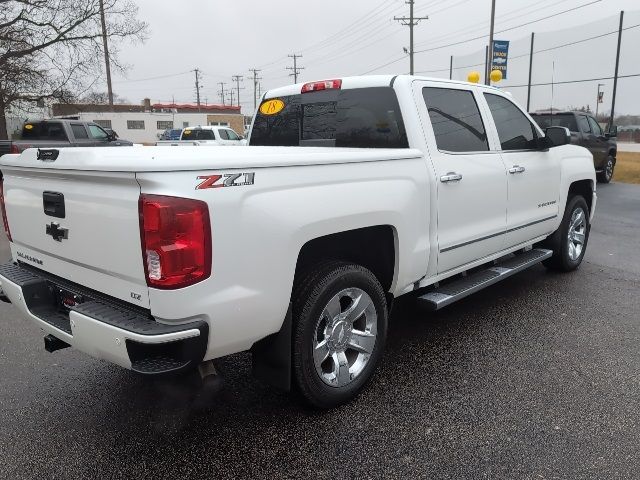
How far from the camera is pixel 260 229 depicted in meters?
2.40

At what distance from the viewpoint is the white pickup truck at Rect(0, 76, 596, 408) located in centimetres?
225

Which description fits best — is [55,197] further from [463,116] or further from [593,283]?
[593,283]

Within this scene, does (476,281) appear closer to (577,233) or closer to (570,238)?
(570,238)

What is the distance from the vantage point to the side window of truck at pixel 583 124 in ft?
44.7

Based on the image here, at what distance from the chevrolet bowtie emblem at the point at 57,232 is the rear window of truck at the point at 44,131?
14715 mm

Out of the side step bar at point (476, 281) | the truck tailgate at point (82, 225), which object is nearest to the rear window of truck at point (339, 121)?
the side step bar at point (476, 281)

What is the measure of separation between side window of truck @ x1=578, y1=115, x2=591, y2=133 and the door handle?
1176 centimetres

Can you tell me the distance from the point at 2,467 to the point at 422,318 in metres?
3.22

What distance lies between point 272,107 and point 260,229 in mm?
2496

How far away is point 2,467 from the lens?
8.32 feet

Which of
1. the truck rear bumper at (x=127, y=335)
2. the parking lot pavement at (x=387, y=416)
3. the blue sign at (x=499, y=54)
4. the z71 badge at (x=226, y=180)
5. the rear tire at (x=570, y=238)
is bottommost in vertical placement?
the parking lot pavement at (x=387, y=416)

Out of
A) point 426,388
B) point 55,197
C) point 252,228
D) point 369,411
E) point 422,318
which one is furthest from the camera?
point 422,318

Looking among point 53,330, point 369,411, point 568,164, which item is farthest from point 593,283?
point 53,330

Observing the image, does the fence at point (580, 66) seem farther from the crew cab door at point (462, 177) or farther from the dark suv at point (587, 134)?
the crew cab door at point (462, 177)
